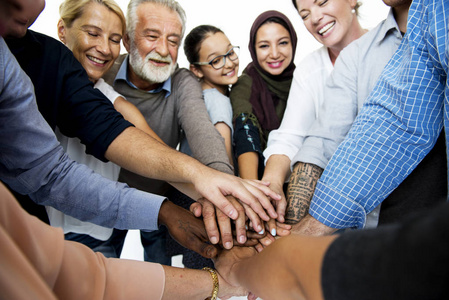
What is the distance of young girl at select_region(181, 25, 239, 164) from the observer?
1972 mm

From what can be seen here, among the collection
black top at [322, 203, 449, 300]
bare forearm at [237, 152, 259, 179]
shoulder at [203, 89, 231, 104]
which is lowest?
bare forearm at [237, 152, 259, 179]

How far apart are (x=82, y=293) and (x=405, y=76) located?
3.39 ft

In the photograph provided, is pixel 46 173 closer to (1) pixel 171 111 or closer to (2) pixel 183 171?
(2) pixel 183 171

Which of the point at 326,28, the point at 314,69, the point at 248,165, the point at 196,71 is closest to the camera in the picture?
the point at 248,165

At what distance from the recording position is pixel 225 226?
1209 mm

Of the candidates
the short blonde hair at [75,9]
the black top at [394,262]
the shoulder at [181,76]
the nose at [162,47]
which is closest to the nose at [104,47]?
the short blonde hair at [75,9]

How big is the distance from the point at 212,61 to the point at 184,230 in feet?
3.94

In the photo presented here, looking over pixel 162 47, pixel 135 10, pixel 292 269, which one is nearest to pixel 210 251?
pixel 292 269

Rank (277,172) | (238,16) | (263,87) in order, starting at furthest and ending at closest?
(238,16), (263,87), (277,172)

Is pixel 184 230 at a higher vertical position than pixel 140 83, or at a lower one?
lower

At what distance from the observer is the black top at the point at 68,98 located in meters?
1.25

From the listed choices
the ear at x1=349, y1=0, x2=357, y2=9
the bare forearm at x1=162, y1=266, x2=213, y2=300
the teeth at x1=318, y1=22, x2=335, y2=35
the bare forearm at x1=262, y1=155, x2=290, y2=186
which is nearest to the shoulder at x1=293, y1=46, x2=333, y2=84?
the teeth at x1=318, y1=22, x2=335, y2=35

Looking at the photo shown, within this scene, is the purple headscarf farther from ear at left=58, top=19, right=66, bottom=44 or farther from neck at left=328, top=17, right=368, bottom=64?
ear at left=58, top=19, right=66, bottom=44

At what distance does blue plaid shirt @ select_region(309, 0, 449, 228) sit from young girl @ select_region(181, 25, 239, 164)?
885 millimetres
